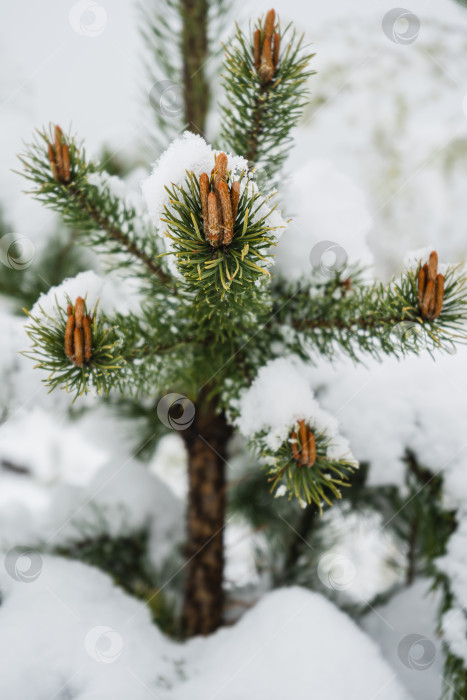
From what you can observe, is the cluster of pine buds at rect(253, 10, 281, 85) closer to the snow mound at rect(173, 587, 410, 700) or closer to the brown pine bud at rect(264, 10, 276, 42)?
the brown pine bud at rect(264, 10, 276, 42)

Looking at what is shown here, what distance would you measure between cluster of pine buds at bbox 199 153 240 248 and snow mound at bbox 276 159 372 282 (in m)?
0.28

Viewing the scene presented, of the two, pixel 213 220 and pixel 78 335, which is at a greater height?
pixel 213 220

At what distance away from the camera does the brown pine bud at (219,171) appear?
0.38m

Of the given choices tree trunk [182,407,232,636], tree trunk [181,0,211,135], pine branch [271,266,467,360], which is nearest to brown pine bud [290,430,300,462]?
pine branch [271,266,467,360]

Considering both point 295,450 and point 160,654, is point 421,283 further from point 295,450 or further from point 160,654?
point 160,654

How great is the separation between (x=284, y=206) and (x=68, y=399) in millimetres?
499

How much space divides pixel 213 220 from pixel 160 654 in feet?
2.11

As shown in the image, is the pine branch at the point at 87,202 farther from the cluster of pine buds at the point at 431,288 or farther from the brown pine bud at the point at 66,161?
the cluster of pine buds at the point at 431,288

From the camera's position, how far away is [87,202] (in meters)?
0.59

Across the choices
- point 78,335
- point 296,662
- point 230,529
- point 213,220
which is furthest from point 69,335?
point 230,529

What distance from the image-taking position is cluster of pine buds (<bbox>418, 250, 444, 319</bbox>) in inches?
19.1

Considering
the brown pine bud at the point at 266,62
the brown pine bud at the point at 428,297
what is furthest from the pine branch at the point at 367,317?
the brown pine bud at the point at 266,62

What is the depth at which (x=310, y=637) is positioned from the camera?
2.11ft

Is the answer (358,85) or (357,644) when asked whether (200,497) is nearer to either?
(357,644)
